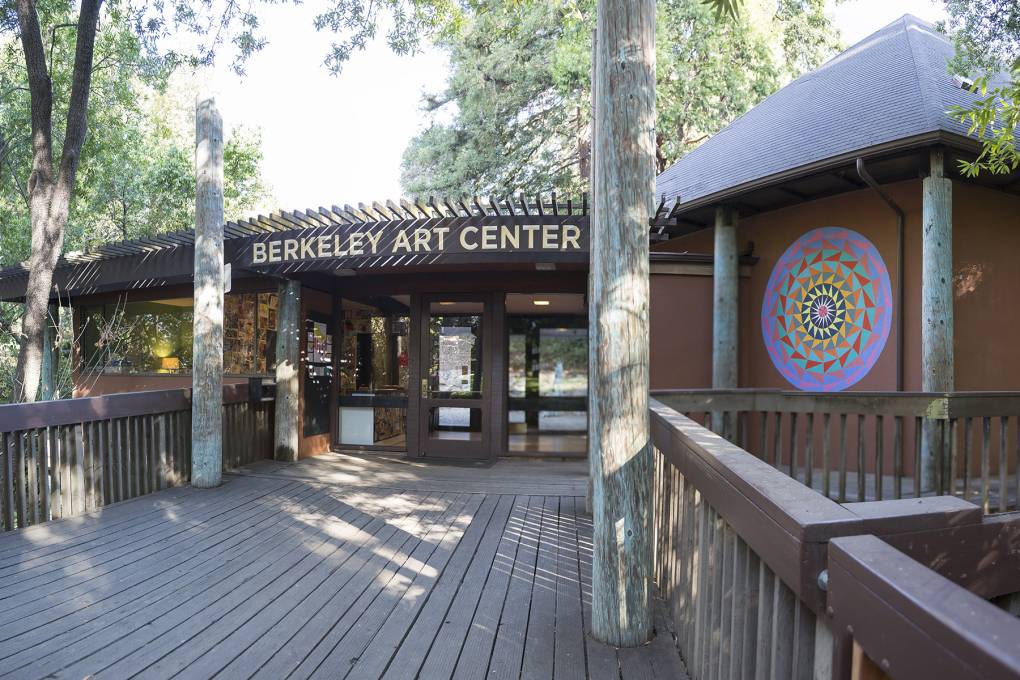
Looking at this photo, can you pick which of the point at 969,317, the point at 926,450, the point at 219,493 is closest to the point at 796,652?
the point at 926,450

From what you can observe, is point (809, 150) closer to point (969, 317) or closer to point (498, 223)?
point (969, 317)

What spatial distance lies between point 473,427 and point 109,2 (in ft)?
24.8

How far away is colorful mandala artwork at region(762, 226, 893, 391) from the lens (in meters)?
6.73

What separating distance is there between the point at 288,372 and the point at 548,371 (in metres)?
3.40

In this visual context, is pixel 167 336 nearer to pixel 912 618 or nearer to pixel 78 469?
pixel 78 469

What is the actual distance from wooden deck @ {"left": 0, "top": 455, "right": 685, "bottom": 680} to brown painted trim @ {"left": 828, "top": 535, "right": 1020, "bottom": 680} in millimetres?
1616

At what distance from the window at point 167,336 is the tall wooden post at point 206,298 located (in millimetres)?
2342

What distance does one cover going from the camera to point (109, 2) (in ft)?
26.7

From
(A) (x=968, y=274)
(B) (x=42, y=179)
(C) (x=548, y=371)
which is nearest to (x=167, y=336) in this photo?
(B) (x=42, y=179)

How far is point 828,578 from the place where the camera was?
106cm

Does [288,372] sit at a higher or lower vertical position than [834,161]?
lower

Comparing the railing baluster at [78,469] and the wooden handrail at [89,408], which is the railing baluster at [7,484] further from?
the railing baluster at [78,469]

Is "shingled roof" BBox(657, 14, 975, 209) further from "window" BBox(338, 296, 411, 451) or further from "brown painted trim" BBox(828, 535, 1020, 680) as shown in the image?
"brown painted trim" BBox(828, 535, 1020, 680)

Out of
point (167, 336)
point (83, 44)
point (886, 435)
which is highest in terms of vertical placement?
point (83, 44)
